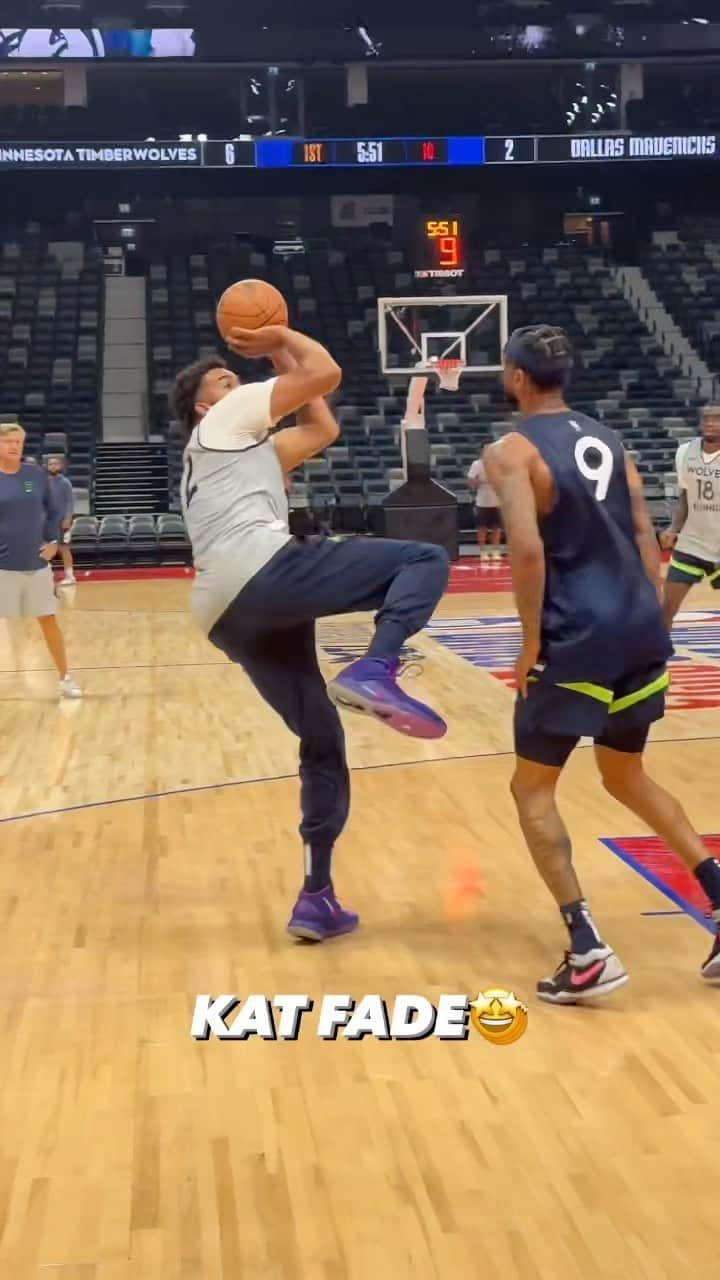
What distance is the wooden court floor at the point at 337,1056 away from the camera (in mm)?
2773

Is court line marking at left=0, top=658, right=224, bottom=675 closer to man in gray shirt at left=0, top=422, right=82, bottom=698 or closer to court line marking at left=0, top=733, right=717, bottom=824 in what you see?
man in gray shirt at left=0, top=422, right=82, bottom=698

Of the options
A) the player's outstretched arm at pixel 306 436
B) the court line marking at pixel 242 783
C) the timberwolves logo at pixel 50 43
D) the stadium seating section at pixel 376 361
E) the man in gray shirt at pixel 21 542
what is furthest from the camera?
the timberwolves logo at pixel 50 43

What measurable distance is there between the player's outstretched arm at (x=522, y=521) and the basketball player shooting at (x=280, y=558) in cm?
42

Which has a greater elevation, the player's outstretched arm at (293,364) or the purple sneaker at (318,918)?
the player's outstretched arm at (293,364)

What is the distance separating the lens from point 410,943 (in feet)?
15.5

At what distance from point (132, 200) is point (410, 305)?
38.5ft

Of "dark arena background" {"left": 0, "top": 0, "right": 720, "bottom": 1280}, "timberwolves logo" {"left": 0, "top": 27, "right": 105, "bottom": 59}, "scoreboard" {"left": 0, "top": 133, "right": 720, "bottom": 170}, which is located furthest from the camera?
"timberwolves logo" {"left": 0, "top": 27, "right": 105, "bottom": 59}

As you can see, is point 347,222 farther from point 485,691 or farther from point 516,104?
point 485,691

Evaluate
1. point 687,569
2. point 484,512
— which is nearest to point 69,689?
point 687,569

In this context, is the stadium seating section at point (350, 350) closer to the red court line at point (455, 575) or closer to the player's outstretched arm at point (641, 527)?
the red court line at point (455, 575)

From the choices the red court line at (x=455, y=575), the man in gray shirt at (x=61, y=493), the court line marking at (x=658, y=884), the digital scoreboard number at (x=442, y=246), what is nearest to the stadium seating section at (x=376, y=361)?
the red court line at (x=455, y=575)

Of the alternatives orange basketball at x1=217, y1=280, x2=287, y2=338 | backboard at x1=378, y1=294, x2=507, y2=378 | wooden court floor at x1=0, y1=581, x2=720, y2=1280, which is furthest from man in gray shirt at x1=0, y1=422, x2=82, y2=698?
backboard at x1=378, y1=294, x2=507, y2=378

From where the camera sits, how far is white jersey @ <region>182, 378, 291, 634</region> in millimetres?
4367

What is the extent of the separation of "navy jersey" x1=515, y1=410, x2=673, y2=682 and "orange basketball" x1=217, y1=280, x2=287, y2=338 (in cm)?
87
